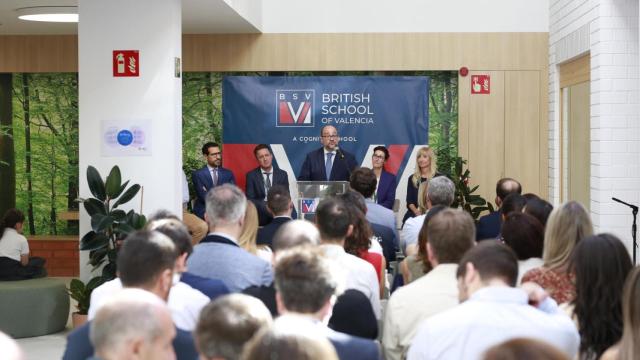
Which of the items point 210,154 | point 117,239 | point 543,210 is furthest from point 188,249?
point 210,154

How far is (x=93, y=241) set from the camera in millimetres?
8781

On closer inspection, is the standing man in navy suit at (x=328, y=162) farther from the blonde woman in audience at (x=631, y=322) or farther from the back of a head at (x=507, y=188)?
the blonde woman in audience at (x=631, y=322)

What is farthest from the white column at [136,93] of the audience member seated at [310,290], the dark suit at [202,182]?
the audience member seated at [310,290]

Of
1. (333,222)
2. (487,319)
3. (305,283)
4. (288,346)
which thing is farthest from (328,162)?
(288,346)

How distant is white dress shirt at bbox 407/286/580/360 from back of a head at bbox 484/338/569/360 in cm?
149

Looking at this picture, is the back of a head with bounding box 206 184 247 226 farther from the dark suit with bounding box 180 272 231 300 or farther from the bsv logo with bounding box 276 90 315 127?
the bsv logo with bounding box 276 90 315 127

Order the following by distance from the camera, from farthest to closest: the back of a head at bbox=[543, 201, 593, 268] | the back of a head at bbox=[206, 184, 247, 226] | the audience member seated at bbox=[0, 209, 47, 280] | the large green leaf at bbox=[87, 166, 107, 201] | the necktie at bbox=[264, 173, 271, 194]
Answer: the necktie at bbox=[264, 173, 271, 194] < the audience member seated at bbox=[0, 209, 47, 280] < the large green leaf at bbox=[87, 166, 107, 201] < the back of a head at bbox=[206, 184, 247, 226] < the back of a head at bbox=[543, 201, 593, 268]

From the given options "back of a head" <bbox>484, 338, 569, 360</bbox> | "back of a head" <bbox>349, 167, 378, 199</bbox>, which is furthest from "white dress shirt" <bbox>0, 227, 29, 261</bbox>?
"back of a head" <bbox>484, 338, 569, 360</bbox>

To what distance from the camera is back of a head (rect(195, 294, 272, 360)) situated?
2797mm

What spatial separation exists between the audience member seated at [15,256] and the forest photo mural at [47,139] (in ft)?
10.9

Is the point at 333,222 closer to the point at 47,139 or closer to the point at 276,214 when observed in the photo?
the point at 276,214

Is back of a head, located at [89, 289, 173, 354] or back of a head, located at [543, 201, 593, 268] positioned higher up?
back of a head, located at [543, 201, 593, 268]

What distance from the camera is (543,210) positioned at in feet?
20.6

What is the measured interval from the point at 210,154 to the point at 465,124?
320 cm
